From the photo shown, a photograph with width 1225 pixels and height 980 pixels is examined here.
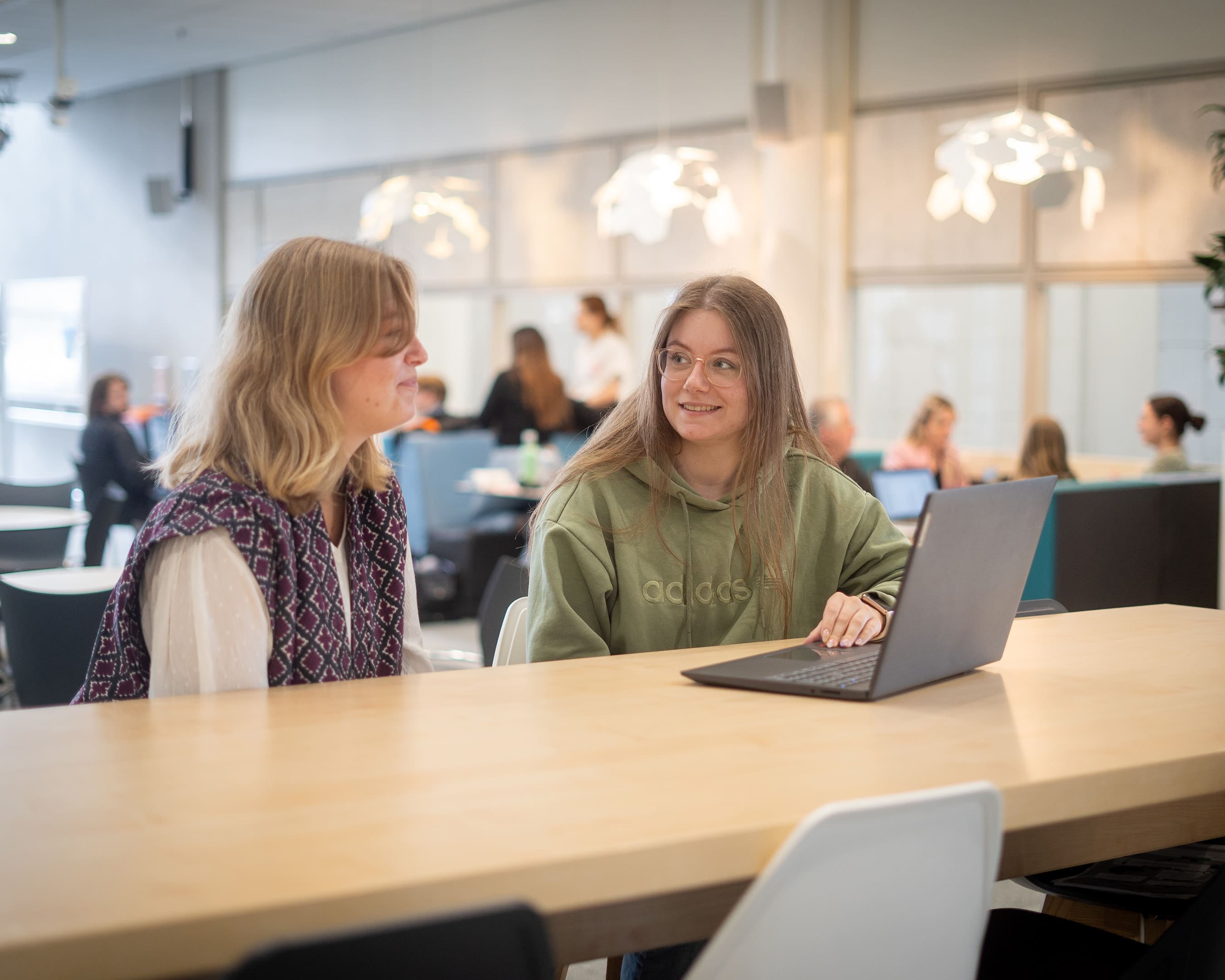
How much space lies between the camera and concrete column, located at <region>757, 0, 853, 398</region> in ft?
27.7

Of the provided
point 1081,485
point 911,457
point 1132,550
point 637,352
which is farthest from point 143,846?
point 637,352

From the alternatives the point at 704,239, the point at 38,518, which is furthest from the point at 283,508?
the point at 704,239

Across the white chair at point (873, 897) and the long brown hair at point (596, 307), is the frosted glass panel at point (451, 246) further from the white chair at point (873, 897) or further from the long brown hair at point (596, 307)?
the white chair at point (873, 897)

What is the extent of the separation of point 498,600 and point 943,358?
6053mm

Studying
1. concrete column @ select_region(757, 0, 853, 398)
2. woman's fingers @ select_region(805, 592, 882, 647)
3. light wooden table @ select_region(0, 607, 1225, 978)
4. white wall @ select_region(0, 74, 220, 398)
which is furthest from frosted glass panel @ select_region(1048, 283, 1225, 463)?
white wall @ select_region(0, 74, 220, 398)

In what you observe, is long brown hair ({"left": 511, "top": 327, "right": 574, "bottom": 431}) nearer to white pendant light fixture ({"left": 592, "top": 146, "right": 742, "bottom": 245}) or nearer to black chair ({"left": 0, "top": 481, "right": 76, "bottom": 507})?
white pendant light fixture ({"left": 592, "top": 146, "right": 742, "bottom": 245})

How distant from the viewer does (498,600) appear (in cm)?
310

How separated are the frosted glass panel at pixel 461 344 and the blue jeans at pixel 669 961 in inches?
374

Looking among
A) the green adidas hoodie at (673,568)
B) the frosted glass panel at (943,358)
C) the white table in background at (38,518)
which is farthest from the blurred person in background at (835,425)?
the green adidas hoodie at (673,568)

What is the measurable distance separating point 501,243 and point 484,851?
10.1 meters

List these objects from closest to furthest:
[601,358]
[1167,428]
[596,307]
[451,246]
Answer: [1167,428], [596,307], [601,358], [451,246]

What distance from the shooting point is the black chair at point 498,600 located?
299 cm

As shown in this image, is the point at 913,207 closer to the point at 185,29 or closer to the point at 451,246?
the point at 451,246

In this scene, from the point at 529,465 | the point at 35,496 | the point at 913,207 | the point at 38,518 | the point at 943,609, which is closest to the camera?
the point at 943,609
